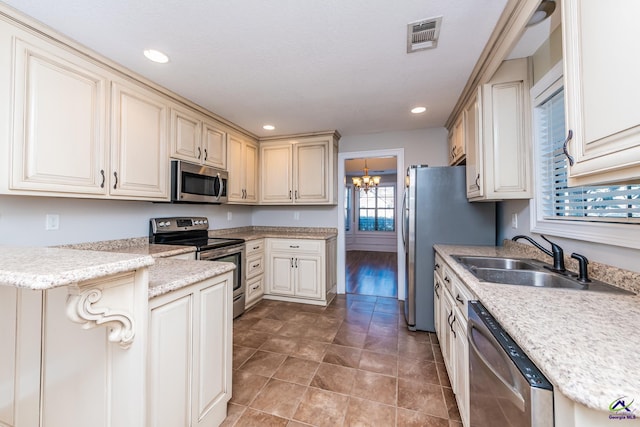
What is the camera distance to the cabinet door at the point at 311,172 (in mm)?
3596

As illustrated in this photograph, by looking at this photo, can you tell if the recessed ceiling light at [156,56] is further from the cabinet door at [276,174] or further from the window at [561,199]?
the window at [561,199]

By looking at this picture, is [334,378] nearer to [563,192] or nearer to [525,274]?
[525,274]

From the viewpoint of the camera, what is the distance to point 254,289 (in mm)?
3369

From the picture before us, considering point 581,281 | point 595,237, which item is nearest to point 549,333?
point 581,281

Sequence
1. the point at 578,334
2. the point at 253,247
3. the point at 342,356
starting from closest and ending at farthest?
the point at 578,334 → the point at 342,356 → the point at 253,247

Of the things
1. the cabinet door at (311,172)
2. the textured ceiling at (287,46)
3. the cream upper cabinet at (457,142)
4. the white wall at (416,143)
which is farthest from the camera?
the cabinet door at (311,172)

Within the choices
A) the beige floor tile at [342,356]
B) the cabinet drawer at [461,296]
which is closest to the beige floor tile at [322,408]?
the beige floor tile at [342,356]

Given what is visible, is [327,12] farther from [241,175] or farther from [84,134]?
[241,175]

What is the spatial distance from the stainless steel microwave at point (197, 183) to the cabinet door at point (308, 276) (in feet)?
4.08

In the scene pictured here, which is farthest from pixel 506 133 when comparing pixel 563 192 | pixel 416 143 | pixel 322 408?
pixel 322 408

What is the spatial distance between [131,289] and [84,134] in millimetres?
1475

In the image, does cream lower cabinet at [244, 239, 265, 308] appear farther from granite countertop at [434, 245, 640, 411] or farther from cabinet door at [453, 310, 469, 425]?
granite countertop at [434, 245, 640, 411]

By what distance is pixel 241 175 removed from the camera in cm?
349

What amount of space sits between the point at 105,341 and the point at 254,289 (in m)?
2.41
